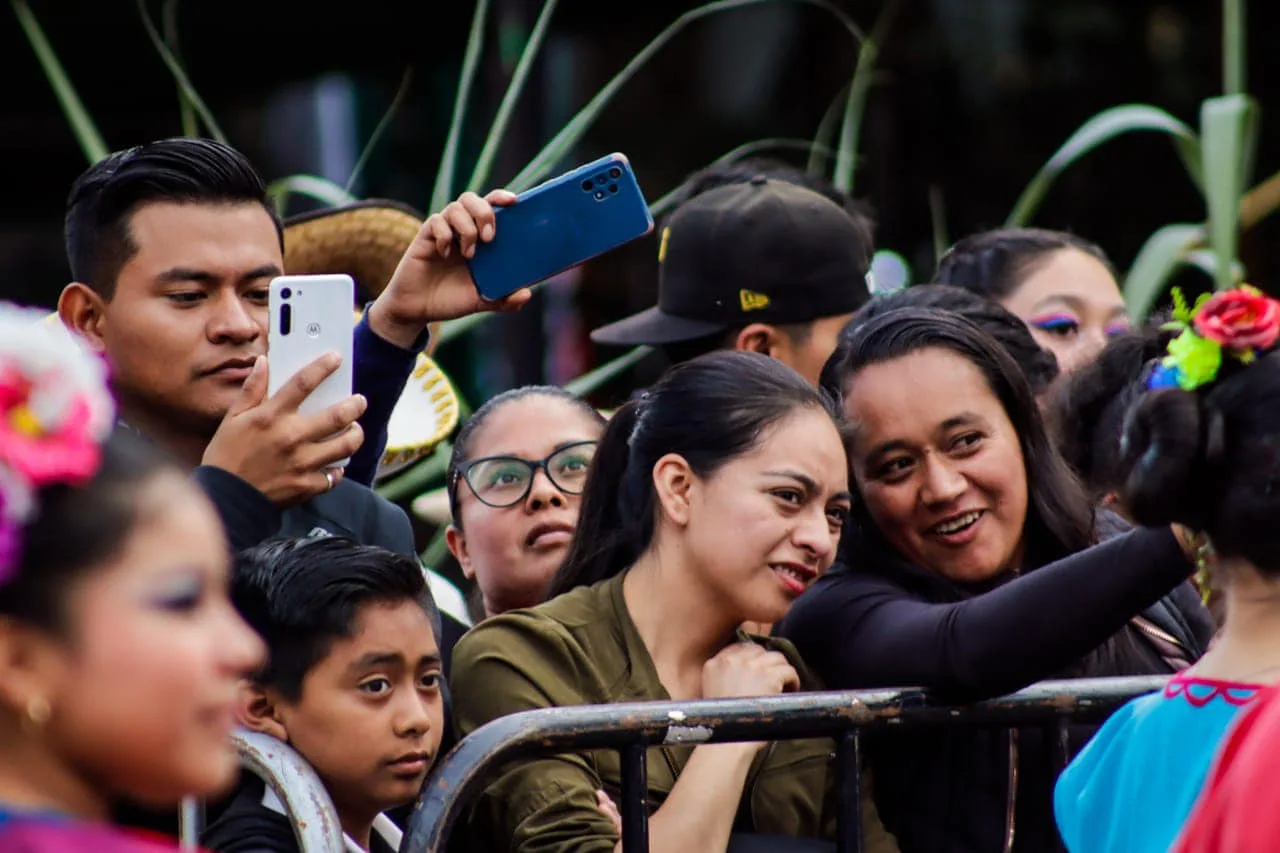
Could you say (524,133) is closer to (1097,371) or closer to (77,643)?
(1097,371)

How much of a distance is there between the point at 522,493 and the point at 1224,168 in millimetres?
2193

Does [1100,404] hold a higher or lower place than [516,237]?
lower

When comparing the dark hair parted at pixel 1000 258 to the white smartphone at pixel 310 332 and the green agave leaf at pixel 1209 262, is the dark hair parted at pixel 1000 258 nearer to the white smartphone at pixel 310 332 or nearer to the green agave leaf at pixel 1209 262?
the green agave leaf at pixel 1209 262

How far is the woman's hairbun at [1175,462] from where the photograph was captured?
218 centimetres

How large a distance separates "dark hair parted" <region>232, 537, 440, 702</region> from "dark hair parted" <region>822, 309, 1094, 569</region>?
2.54 ft

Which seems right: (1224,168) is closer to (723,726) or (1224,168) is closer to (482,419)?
(482,419)

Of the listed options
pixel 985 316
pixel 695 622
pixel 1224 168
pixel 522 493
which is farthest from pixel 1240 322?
pixel 1224 168

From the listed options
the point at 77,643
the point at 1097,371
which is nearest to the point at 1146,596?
the point at 1097,371

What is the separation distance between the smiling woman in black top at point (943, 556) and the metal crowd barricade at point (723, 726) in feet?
0.19

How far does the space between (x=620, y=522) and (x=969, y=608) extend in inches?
25.5

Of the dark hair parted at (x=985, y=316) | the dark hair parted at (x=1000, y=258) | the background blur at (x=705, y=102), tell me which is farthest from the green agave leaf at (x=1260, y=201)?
the dark hair parted at (x=985, y=316)

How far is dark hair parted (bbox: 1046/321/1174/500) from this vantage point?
324 centimetres

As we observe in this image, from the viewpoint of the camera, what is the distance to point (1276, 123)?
21.7ft

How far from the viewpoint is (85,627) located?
4.92 ft
